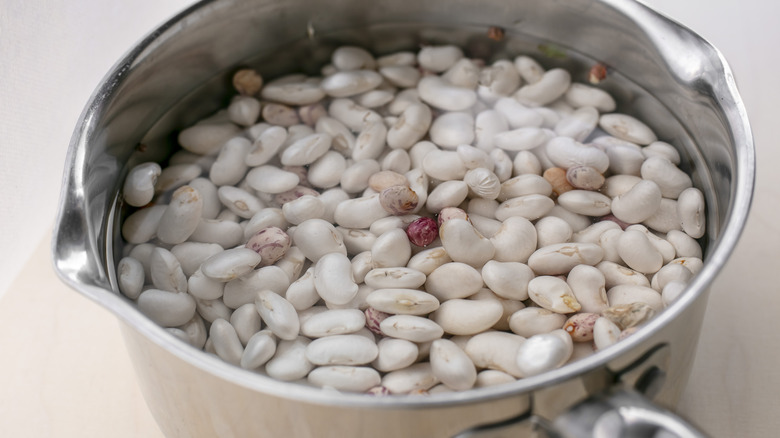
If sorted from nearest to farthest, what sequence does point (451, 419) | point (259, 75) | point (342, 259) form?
point (451, 419) < point (342, 259) < point (259, 75)

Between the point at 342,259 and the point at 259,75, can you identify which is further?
the point at 259,75

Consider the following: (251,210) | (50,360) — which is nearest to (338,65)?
(251,210)

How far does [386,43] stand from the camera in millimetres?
553

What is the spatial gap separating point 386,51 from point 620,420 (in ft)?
1.21

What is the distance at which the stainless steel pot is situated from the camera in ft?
0.86

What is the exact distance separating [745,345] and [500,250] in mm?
161

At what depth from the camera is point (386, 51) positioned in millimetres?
558

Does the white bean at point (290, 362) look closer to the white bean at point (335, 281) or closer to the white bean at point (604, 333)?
the white bean at point (335, 281)

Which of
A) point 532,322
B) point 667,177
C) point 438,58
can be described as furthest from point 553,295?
point 438,58

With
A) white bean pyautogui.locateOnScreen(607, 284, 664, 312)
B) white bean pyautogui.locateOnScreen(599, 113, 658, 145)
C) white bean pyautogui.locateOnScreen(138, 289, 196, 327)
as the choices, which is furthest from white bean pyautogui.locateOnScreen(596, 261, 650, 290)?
white bean pyautogui.locateOnScreen(138, 289, 196, 327)

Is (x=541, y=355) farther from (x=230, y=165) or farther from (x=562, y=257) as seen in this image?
(x=230, y=165)

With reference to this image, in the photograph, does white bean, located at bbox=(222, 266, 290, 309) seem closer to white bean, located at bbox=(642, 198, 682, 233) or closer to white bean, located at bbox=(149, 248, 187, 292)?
white bean, located at bbox=(149, 248, 187, 292)

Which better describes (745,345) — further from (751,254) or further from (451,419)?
(451,419)

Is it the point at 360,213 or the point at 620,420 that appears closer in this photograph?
the point at 620,420
